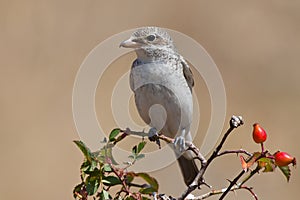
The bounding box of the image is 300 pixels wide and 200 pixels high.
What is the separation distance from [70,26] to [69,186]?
4.84 ft

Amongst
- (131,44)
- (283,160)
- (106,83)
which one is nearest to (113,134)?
(283,160)

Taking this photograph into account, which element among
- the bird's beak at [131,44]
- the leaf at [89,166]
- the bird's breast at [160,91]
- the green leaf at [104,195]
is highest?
the bird's beak at [131,44]

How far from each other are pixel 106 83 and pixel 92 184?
385 cm

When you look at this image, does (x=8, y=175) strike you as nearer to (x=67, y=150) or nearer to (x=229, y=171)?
(x=67, y=150)

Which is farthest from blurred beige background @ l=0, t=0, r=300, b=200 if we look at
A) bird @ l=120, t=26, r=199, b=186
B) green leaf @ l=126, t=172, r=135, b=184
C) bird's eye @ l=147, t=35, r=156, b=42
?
green leaf @ l=126, t=172, r=135, b=184

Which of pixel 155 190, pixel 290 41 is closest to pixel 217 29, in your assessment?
pixel 290 41

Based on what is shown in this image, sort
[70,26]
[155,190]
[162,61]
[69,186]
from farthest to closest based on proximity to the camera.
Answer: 1. [70,26]
2. [69,186]
3. [162,61]
4. [155,190]

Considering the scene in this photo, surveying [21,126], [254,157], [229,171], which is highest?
[21,126]

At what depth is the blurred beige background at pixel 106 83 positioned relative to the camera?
507 cm

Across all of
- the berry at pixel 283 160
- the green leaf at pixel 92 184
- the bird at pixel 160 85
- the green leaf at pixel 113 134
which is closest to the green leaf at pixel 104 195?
the green leaf at pixel 92 184

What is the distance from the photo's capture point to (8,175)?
502 centimetres

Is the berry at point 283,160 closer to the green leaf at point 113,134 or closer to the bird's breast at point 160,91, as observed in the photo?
the green leaf at point 113,134

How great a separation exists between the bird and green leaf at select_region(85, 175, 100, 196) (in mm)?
1360

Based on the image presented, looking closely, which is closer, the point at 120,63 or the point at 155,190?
the point at 155,190
